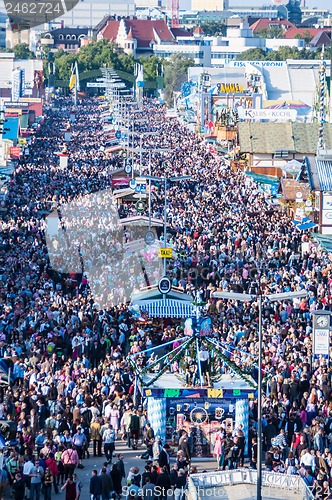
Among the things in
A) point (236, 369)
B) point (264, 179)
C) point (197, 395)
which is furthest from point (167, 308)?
point (264, 179)

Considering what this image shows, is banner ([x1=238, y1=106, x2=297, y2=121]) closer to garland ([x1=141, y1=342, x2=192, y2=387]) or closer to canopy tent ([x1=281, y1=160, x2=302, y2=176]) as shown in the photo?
canopy tent ([x1=281, y1=160, x2=302, y2=176])

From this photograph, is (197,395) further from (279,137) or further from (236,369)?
(279,137)

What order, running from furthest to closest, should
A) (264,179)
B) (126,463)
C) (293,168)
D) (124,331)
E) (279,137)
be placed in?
1. (279,137)
2. (264,179)
3. (293,168)
4. (124,331)
5. (126,463)

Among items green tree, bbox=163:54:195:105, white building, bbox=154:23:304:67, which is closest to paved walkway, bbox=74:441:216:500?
green tree, bbox=163:54:195:105

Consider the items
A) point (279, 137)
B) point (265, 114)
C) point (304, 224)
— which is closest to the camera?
point (304, 224)

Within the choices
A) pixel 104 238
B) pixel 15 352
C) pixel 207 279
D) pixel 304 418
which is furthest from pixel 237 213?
pixel 304 418

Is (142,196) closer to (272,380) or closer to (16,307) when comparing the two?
(16,307)

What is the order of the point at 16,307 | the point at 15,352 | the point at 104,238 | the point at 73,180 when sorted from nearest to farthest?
the point at 15,352 < the point at 16,307 < the point at 104,238 < the point at 73,180
